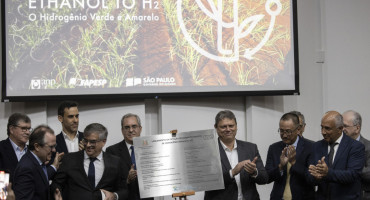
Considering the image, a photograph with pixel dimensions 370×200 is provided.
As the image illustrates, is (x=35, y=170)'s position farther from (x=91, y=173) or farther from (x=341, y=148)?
(x=341, y=148)

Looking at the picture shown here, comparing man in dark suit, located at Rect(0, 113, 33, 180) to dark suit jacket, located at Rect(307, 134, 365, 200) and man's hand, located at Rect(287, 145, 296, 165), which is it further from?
dark suit jacket, located at Rect(307, 134, 365, 200)

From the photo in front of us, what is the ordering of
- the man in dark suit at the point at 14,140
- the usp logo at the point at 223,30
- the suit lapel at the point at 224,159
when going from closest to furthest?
the suit lapel at the point at 224,159 < the man in dark suit at the point at 14,140 < the usp logo at the point at 223,30

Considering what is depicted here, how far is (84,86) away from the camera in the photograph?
683 centimetres

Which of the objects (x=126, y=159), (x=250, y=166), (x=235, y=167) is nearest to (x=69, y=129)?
(x=126, y=159)

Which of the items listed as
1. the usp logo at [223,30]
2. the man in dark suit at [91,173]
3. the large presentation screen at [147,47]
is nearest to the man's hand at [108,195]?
the man in dark suit at [91,173]

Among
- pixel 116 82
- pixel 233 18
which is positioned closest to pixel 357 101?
pixel 233 18

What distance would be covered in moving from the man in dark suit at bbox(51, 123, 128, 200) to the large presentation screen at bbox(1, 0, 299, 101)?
62.6 inches

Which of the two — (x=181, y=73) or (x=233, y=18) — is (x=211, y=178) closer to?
(x=181, y=73)

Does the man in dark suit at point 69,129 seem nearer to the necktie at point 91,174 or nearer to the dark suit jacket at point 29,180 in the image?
the necktie at point 91,174

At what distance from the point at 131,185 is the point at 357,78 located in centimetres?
365

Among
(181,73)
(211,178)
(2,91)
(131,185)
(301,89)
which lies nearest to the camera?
(211,178)

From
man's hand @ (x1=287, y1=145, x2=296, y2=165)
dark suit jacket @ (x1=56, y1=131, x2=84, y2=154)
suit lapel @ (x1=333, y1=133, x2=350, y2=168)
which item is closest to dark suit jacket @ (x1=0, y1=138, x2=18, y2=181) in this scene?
dark suit jacket @ (x1=56, y1=131, x2=84, y2=154)

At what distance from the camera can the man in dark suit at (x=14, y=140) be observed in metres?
5.71

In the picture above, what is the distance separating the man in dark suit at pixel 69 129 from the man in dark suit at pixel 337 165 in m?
2.20
